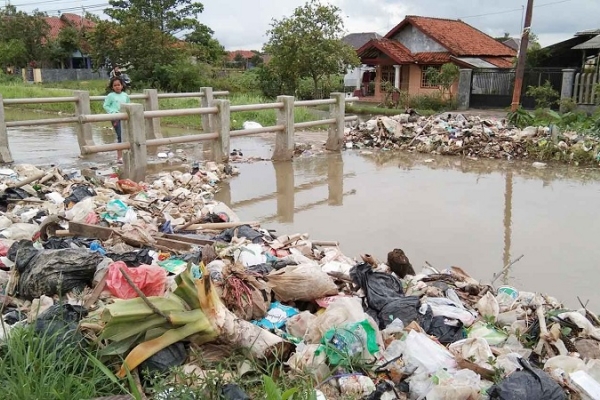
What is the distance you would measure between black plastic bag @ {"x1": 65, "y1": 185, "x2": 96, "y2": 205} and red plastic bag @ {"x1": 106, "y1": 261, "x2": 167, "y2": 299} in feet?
9.96

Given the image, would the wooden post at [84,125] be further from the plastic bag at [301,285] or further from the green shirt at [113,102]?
the plastic bag at [301,285]

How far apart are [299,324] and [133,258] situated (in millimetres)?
1441

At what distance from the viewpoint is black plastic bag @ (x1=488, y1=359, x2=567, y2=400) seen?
8.64 ft

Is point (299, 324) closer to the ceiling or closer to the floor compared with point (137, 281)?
closer to the floor

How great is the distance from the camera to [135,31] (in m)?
24.4

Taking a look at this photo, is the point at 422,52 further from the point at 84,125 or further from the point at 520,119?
the point at 84,125

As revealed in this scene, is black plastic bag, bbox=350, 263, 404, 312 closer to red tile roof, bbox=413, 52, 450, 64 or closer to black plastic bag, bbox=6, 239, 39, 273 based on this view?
black plastic bag, bbox=6, 239, 39, 273

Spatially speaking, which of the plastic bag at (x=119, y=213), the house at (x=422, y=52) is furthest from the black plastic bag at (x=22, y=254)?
the house at (x=422, y=52)

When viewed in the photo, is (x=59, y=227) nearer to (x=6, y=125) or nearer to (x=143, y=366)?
(x=143, y=366)

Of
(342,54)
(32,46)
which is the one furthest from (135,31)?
(32,46)

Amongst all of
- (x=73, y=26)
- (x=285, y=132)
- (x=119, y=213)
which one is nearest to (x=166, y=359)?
(x=119, y=213)

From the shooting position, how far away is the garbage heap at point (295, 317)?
2857 mm

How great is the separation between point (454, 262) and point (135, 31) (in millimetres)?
22360

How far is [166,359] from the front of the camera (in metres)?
2.86
